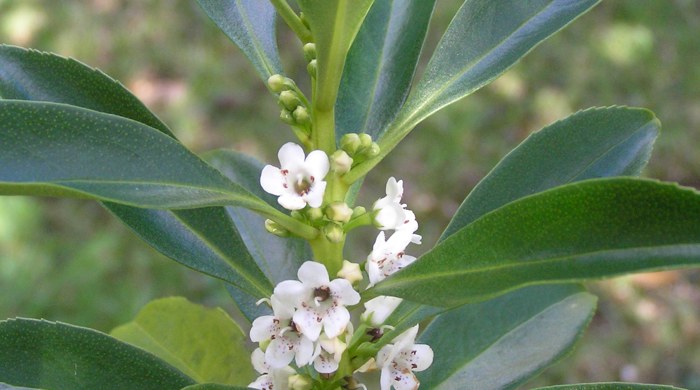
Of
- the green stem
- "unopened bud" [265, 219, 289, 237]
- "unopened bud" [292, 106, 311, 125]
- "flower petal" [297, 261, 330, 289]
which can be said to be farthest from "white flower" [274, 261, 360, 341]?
the green stem

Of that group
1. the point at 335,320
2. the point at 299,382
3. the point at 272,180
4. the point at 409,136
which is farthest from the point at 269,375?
the point at 409,136

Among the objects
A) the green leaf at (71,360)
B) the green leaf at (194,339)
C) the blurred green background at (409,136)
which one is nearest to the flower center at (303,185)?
the green leaf at (71,360)

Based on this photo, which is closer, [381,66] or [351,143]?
[351,143]

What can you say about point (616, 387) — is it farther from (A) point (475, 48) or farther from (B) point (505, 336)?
(A) point (475, 48)

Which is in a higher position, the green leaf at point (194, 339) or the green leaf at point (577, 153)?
the green leaf at point (194, 339)

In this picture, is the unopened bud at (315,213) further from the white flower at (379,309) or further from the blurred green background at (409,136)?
the blurred green background at (409,136)

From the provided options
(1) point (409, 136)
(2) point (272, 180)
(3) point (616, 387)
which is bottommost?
(3) point (616, 387)

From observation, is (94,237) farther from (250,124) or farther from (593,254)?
(593,254)

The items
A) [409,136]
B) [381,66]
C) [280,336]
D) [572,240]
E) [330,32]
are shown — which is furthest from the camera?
[409,136]
